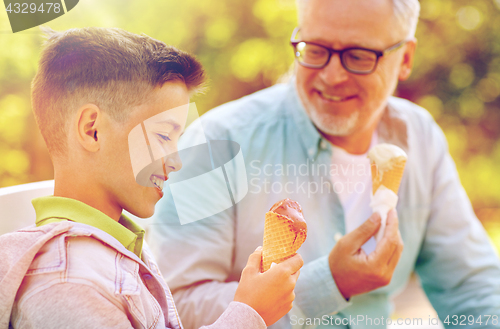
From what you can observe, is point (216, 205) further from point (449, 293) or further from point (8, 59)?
point (449, 293)

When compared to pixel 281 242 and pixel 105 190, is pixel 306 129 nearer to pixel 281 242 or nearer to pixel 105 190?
pixel 281 242

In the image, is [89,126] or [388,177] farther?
[388,177]

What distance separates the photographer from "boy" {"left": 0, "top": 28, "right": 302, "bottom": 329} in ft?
1.70

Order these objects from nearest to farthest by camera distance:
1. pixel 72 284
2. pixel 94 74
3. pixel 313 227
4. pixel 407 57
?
pixel 72 284, pixel 94 74, pixel 313 227, pixel 407 57

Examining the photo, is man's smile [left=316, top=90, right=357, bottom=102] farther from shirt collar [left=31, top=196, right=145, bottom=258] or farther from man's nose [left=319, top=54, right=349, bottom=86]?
shirt collar [left=31, top=196, right=145, bottom=258]

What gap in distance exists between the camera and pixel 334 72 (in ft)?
3.71

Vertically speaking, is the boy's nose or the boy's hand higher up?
the boy's nose

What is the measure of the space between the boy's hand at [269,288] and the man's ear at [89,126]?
0.99ft

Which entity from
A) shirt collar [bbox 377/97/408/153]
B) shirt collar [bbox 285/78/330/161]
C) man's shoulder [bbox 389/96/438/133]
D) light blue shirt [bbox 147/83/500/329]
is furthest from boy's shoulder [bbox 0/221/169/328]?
man's shoulder [bbox 389/96/438/133]

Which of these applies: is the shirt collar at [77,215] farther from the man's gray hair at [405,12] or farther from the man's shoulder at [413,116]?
the man's shoulder at [413,116]

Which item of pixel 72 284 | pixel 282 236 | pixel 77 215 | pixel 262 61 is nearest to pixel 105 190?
pixel 77 215

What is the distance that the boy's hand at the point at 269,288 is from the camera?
23.1 inches

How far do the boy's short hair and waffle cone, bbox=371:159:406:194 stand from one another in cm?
57

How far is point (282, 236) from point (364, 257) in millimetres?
372
